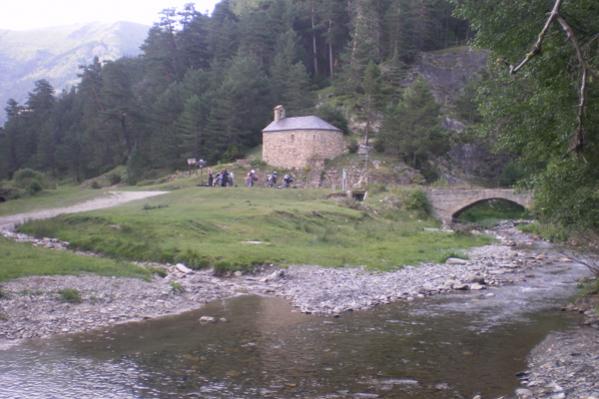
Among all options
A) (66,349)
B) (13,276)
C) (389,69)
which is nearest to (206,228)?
(13,276)

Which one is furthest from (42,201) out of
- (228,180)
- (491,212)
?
(491,212)

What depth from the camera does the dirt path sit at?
37812 mm

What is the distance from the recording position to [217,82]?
3585 inches

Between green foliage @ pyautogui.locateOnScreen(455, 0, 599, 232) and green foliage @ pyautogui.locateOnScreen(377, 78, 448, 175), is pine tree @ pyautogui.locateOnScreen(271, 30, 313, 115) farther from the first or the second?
green foliage @ pyautogui.locateOnScreen(455, 0, 599, 232)

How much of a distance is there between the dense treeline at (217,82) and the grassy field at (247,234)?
3607cm

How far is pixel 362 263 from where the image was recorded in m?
30.1

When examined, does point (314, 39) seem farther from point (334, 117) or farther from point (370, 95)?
point (370, 95)

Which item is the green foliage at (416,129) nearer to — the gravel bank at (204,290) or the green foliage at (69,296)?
the gravel bank at (204,290)

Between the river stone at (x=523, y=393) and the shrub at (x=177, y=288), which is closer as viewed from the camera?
the river stone at (x=523, y=393)

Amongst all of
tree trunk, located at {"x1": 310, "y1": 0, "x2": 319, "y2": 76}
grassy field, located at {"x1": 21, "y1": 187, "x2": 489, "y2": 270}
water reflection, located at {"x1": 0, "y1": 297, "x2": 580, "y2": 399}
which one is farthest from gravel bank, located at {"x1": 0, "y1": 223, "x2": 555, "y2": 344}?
tree trunk, located at {"x1": 310, "y1": 0, "x2": 319, "y2": 76}

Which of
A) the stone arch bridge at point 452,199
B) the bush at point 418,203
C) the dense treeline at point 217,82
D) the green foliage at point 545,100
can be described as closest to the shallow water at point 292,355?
the green foliage at point 545,100

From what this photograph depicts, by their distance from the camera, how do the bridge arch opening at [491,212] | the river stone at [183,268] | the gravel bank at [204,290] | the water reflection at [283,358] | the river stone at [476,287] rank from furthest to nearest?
the bridge arch opening at [491,212] → the river stone at [183,268] → the river stone at [476,287] → the gravel bank at [204,290] → the water reflection at [283,358]

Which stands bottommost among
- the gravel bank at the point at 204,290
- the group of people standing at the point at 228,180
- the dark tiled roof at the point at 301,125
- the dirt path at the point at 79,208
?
the gravel bank at the point at 204,290

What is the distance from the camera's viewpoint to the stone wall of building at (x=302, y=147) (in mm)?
70938
